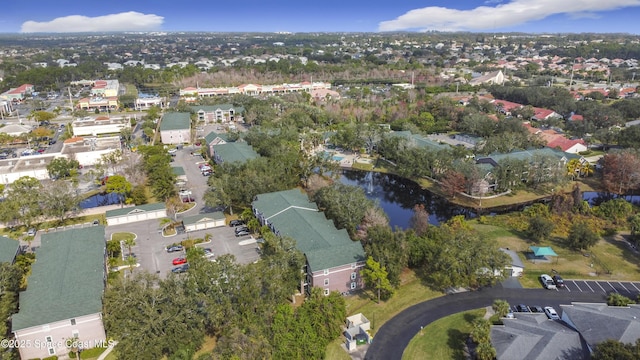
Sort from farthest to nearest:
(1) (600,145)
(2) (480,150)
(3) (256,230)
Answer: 1. (1) (600,145)
2. (2) (480,150)
3. (3) (256,230)

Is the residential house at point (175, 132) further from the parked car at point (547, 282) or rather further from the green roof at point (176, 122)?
the parked car at point (547, 282)

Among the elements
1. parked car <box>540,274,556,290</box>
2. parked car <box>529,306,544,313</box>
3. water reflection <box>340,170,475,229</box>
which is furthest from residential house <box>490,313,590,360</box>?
water reflection <box>340,170,475,229</box>

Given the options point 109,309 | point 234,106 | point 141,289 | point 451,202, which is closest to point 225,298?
point 141,289

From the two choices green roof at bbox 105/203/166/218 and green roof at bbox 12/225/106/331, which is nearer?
green roof at bbox 12/225/106/331

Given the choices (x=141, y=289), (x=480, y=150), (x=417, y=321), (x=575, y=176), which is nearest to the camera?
(x=141, y=289)

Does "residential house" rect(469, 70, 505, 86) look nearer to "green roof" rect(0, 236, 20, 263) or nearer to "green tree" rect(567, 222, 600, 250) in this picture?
"green tree" rect(567, 222, 600, 250)

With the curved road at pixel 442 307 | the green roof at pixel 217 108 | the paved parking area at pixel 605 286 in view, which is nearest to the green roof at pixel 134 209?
the curved road at pixel 442 307

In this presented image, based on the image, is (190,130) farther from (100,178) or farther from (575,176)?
(575,176)
